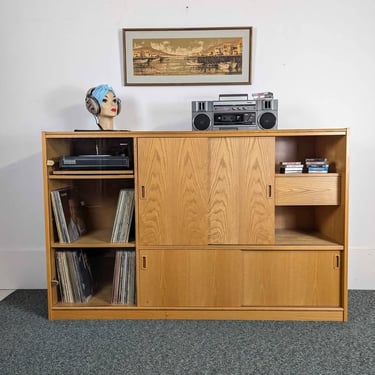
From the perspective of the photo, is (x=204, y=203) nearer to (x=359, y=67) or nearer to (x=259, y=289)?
(x=259, y=289)

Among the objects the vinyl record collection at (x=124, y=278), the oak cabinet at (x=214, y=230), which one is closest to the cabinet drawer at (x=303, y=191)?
the oak cabinet at (x=214, y=230)

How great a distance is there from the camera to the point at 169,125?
2197mm

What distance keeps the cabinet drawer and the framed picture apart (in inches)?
29.1

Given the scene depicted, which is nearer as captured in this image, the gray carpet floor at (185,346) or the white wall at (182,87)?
the gray carpet floor at (185,346)

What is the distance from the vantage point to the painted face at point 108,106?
6.22 ft

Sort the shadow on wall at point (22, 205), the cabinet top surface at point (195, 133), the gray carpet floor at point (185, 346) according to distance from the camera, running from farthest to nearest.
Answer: the shadow on wall at point (22, 205), the cabinet top surface at point (195, 133), the gray carpet floor at point (185, 346)

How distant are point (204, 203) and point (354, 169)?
1052 mm

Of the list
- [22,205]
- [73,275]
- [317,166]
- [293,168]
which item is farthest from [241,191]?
[22,205]

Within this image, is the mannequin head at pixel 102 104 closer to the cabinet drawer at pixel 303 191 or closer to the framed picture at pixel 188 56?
the framed picture at pixel 188 56

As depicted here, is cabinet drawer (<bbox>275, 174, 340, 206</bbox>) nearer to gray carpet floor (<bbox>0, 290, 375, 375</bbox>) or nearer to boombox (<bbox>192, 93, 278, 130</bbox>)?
boombox (<bbox>192, 93, 278, 130</bbox>)

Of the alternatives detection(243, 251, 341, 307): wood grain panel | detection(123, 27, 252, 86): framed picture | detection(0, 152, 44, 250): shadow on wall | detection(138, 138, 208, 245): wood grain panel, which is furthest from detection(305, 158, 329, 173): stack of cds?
detection(0, 152, 44, 250): shadow on wall

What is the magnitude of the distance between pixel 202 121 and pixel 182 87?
479 mm

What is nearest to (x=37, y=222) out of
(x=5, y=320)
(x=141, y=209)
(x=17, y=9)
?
(x=5, y=320)

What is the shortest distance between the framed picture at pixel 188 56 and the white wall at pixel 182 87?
5cm
